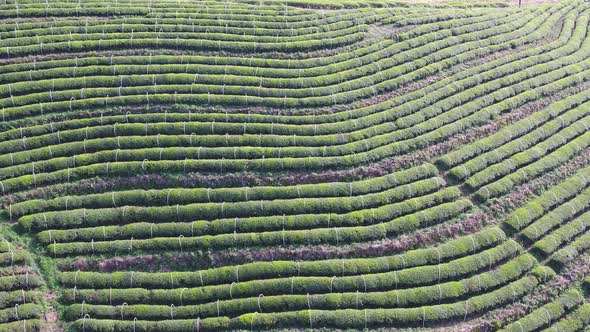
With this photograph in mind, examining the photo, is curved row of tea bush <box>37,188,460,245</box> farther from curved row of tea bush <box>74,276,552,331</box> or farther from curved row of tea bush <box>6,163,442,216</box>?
curved row of tea bush <box>74,276,552,331</box>

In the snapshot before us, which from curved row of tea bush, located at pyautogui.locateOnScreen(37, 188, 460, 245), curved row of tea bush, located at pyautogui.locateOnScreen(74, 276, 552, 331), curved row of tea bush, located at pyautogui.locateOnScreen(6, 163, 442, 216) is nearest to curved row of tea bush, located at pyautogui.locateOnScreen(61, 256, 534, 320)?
curved row of tea bush, located at pyautogui.locateOnScreen(74, 276, 552, 331)

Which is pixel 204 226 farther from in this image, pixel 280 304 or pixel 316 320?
pixel 316 320

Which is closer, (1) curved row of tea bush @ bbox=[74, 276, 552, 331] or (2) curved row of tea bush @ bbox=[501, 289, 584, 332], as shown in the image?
(1) curved row of tea bush @ bbox=[74, 276, 552, 331]

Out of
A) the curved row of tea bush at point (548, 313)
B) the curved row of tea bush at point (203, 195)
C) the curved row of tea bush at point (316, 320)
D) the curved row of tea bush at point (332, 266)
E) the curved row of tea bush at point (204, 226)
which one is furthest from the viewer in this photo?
the curved row of tea bush at point (203, 195)

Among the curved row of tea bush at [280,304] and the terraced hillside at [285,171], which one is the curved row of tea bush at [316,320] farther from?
the curved row of tea bush at [280,304]

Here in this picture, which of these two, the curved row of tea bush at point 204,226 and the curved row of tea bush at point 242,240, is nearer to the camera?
the curved row of tea bush at point 242,240

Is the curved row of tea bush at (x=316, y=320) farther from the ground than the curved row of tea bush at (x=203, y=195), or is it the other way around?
the curved row of tea bush at (x=203, y=195)

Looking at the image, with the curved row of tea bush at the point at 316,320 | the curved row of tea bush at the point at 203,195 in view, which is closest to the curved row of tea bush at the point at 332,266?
the curved row of tea bush at the point at 316,320

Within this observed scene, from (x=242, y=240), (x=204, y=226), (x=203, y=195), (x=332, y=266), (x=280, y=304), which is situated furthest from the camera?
(x=203, y=195)

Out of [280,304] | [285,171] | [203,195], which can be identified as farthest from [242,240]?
[285,171]
